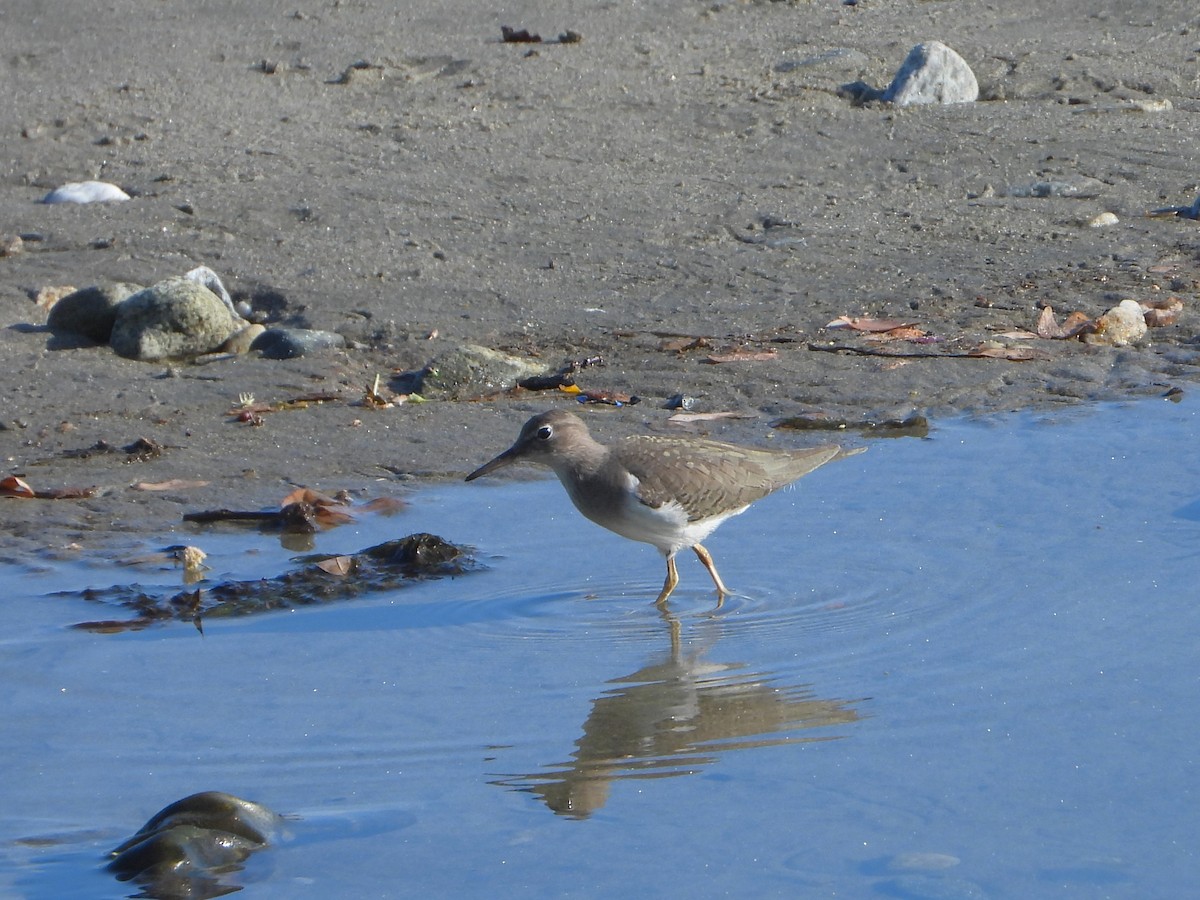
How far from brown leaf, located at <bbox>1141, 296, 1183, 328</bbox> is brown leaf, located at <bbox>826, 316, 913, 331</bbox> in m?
1.34

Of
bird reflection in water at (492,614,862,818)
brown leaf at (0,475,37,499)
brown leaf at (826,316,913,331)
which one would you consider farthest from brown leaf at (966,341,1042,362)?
brown leaf at (0,475,37,499)

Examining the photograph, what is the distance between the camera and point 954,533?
6656mm

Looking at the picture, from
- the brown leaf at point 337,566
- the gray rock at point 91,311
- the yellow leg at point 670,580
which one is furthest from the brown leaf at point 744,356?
the gray rock at point 91,311

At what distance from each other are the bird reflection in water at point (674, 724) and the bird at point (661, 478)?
0.75m

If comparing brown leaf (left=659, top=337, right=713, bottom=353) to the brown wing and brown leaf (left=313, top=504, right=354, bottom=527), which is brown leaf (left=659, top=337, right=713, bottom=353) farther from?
brown leaf (left=313, top=504, right=354, bottom=527)

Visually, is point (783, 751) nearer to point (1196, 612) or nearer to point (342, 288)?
point (1196, 612)

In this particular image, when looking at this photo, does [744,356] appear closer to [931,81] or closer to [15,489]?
[15,489]

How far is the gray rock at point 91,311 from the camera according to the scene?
922cm

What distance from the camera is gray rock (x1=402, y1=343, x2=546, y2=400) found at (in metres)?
8.59

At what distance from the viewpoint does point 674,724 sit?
5.26 meters

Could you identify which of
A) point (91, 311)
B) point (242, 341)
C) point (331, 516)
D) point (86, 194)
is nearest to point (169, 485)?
point (331, 516)

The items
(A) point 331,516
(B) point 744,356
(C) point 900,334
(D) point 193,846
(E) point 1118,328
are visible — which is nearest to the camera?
(D) point 193,846

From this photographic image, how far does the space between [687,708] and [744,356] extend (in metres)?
3.88

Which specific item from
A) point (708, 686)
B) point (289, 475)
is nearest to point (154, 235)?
point (289, 475)
